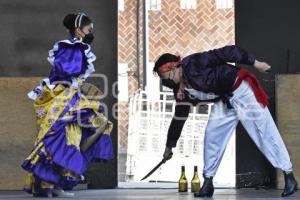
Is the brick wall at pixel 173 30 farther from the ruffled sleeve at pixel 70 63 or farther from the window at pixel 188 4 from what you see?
the ruffled sleeve at pixel 70 63

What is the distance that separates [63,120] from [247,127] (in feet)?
4.84

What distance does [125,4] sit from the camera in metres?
18.7

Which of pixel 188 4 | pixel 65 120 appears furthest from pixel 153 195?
pixel 188 4

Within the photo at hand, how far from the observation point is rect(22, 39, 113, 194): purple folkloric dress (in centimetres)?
685

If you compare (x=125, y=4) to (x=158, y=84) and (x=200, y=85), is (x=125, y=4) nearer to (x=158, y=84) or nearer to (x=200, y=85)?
(x=158, y=84)

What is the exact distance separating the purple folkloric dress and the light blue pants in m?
0.92

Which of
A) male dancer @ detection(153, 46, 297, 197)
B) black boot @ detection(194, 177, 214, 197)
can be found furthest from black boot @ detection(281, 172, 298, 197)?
black boot @ detection(194, 177, 214, 197)

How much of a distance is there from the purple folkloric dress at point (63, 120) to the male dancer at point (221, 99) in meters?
0.65

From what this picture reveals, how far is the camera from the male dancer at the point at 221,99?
6637 millimetres

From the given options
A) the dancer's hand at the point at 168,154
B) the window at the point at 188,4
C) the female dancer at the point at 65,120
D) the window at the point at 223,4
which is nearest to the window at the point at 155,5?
the window at the point at 188,4

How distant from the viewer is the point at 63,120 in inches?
271

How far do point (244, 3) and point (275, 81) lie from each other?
945 millimetres

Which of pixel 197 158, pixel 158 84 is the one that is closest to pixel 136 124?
pixel 197 158

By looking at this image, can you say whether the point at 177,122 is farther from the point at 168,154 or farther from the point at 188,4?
the point at 188,4
